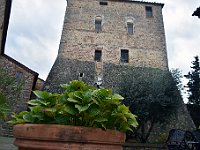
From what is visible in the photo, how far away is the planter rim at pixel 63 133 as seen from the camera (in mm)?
1587

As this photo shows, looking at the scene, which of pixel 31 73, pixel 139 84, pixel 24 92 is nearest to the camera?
pixel 139 84

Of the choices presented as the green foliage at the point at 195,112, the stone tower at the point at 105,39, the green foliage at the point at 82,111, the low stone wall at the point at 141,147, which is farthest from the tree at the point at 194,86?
the green foliage at the point at 82,111

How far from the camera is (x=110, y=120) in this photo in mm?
1826

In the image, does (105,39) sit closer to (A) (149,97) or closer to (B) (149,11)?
(B) (149,11)

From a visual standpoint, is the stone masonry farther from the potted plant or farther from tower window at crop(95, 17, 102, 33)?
the potted plant

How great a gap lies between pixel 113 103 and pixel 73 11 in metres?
21.9

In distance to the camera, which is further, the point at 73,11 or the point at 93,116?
the point at 73,11

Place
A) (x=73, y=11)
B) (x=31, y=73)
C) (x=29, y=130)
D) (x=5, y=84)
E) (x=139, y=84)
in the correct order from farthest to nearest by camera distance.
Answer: (x=73, y=11) → (x=31, y=73) → (x=139, y=84) → (x=5, y=84) → (x=29, y=130)

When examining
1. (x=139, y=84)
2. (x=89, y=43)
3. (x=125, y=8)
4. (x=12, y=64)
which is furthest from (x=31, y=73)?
(x=125, y=8)

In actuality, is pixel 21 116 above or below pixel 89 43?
below

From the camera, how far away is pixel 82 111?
1.69 metres

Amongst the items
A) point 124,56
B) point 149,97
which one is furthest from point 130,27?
point 149,97

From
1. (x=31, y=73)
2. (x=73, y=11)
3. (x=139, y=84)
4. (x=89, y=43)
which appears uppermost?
(x=73, y=11)

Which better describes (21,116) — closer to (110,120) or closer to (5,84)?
(110,120)
